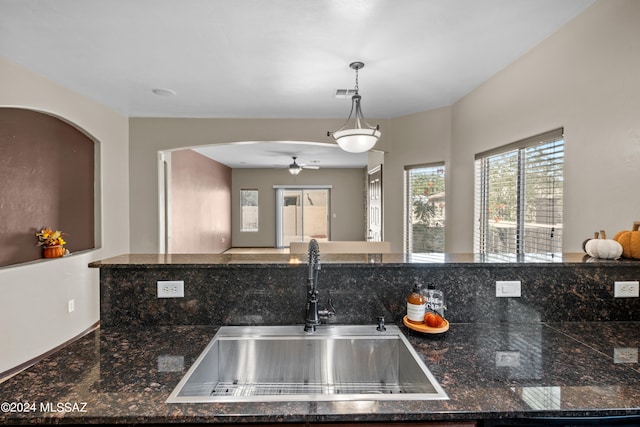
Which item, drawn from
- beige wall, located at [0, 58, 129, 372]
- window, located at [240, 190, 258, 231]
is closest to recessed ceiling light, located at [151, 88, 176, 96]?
beige wall, located at [0, 58, 129, 372]

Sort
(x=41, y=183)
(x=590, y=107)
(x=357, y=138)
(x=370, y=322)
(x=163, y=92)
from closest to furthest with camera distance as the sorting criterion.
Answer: (x=370, y=322) < (x=590, y=107) < (x=357, y=138) < (x=41, y=183) < (x=163, y=92)

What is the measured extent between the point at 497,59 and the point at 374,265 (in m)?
2.44

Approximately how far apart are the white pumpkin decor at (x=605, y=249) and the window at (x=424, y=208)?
271cm

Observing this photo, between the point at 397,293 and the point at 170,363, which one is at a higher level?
the point at 397,293

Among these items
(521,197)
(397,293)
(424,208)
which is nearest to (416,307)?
(397,293)

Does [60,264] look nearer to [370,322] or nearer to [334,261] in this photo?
[334,261]

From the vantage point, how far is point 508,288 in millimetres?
1428

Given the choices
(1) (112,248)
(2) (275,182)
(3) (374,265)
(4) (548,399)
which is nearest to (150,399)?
(3) (374,265)

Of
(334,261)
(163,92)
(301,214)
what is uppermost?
(163,92)

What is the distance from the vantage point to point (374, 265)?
4.66ft

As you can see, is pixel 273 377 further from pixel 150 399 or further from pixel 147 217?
pixel 147 217

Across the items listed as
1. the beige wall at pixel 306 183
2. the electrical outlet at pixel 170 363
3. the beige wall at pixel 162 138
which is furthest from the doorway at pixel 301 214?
the electrical outlet at pixel 170 363

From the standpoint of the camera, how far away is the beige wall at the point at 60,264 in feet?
8.97

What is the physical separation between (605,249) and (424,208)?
298cm
